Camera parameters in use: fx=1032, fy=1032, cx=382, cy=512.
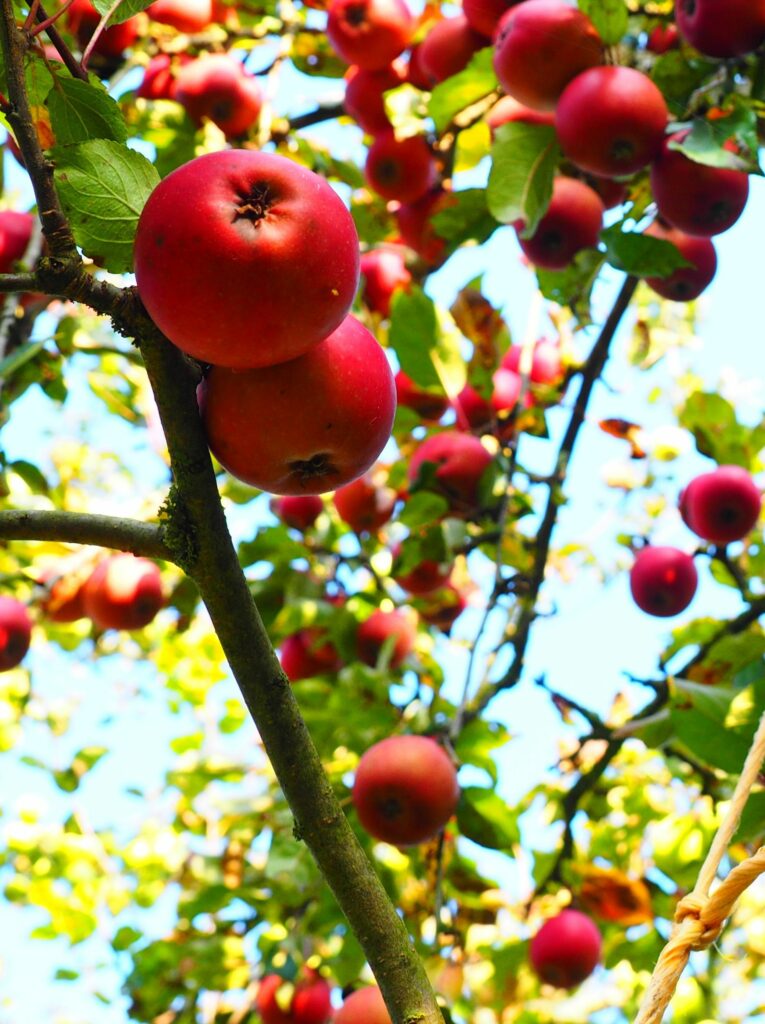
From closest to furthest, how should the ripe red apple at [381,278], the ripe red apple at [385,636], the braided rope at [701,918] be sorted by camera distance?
the braided rope at [701,918], the ripe red apple at [385,636], the ripe red apple at [381,278]

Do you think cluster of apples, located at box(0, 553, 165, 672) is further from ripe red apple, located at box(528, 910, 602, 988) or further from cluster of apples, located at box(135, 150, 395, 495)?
cluster of apples, located at box(135, 150, 395, 495)

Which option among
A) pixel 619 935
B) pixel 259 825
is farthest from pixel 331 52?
pixel 619 935

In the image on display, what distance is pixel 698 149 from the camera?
1544 millimetres

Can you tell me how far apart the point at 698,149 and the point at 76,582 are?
5.50 feet

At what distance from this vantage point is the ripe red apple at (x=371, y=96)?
239 cm

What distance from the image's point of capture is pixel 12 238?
2080 mm

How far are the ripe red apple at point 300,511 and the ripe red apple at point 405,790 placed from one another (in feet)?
3.10

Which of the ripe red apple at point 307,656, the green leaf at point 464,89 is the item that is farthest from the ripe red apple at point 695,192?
the ripe red apple at point 307,656

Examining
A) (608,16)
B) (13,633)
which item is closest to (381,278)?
(608,16)

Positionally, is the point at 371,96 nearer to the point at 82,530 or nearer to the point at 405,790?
the point at 405,790

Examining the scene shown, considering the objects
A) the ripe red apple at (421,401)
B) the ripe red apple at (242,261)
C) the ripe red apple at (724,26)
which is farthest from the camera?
the ripe red apple at (421,401)

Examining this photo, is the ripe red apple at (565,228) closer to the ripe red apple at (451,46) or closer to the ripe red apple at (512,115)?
the ripe red apple at (512,115)

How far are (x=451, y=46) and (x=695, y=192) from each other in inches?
29.3

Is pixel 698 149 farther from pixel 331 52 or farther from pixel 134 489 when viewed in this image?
pixel 134 489
